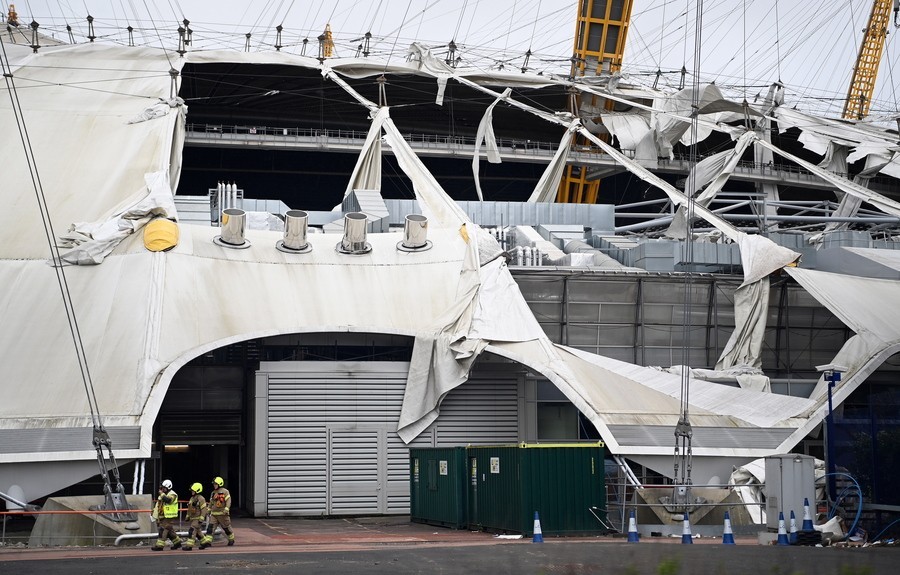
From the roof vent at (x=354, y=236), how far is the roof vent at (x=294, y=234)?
1256mm

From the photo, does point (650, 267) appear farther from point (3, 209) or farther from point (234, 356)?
point (3, 209)

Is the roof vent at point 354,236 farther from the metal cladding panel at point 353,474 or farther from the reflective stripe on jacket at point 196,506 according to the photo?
the reflective stripe on jacket at point 196,506

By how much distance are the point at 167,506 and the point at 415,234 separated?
1622 cm

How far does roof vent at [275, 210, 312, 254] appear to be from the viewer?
35.5 metres

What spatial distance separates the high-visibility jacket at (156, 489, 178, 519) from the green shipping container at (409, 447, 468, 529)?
7733mm

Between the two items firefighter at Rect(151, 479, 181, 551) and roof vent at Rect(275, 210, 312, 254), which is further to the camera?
roof vent at Rect(275, 210, 312, 254)

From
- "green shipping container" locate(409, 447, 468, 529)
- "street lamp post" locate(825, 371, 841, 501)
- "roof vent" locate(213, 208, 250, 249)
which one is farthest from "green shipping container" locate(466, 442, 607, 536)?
"roof vent" locate(213, 208, 250, 249)

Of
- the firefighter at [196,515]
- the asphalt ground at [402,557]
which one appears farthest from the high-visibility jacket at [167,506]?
the asphalt ground at [402,557]

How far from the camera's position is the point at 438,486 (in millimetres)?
29031

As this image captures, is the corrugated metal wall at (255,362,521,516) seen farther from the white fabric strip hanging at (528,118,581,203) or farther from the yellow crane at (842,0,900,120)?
the yellow crane at (842,0,900,120)

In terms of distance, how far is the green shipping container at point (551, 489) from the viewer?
25.0 m

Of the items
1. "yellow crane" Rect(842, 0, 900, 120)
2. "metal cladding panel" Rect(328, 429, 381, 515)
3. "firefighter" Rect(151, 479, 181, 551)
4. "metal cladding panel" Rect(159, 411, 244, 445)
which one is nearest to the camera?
"firefighter" Rect(151, 479, 181, 551)

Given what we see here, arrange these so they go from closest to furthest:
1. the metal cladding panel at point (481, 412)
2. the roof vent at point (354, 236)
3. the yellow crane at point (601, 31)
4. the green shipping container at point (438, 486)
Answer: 1. the green shipping container at point (438, 486)
2. the metal cladding panel at point (481, 412)
3. the roof vent at point (354, 236)
4. the yellow crane at point (601, 31)

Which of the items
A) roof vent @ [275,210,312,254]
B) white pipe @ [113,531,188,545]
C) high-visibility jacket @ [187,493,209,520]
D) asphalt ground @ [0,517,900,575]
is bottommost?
white pipe @ [113,531,188,545]
